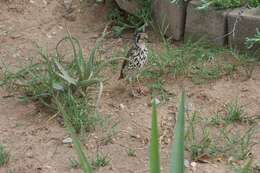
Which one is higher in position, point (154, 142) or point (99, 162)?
point (154, 142)

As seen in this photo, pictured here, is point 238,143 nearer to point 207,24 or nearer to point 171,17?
point 207,24

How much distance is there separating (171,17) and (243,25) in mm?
661

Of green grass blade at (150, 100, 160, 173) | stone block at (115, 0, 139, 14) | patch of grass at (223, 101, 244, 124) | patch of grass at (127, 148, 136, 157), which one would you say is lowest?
patch of grass at (127, 148, 136, 157)

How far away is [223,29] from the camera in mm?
5035

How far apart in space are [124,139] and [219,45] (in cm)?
145

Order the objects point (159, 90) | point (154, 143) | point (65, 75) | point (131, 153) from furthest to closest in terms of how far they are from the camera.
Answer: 1. point (159, 90)
2. point (65, 75)
3. point (131, 153)
4. point (154, 143)

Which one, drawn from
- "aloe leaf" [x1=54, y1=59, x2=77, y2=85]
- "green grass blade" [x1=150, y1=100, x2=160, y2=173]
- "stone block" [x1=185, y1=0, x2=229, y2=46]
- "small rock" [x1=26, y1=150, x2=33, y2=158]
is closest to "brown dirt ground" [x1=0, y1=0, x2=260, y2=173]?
"small rock" [x1=26, y1=150, x2=33, y2=158]

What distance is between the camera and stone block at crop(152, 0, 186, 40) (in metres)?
5.22

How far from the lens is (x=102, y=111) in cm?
437

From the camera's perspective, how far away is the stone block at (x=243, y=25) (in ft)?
16.0

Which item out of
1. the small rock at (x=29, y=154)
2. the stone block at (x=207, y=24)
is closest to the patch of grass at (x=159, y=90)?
the stone block at (x=207, y=24)

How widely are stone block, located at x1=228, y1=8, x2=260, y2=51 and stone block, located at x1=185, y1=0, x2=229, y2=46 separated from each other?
7 cm

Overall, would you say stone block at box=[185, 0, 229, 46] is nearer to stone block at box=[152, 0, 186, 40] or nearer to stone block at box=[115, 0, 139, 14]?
stone block at box=[152, 0, 186, 40]

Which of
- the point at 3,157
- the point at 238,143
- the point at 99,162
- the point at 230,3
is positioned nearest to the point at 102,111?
the point at 99,162
